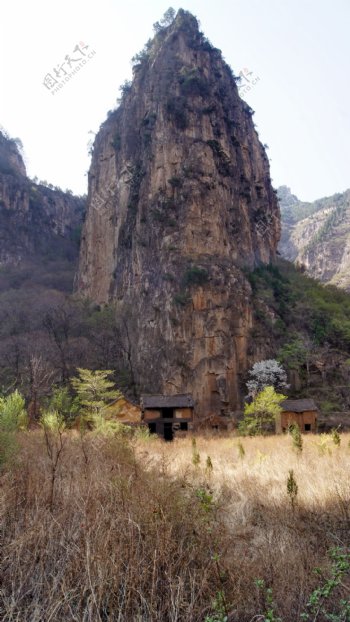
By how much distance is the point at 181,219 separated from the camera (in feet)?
116

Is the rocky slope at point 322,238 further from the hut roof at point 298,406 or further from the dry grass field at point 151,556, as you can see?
the dry grass field at point 151,556

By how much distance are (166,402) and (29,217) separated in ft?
169

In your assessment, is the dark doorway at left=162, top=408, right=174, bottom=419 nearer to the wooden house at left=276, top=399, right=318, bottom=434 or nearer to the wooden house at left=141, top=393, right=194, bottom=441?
the wooden house at left=141, top=393, right=194, bottom=441

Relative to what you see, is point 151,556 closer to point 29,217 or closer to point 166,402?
point 166,402

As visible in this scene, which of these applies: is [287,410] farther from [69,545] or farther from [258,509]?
[69,545]

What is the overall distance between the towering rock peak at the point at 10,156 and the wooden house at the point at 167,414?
59.2 m

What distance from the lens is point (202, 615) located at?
2973 mm

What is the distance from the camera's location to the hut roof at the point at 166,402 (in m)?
25.9

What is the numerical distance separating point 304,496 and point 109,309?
3737cm

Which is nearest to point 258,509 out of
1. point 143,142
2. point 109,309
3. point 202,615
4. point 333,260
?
point 202,615

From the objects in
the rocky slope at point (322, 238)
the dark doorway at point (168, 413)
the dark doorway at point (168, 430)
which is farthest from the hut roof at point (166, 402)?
the rocky slope at point (322, 238)

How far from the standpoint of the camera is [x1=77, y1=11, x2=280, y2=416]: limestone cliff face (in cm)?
3136

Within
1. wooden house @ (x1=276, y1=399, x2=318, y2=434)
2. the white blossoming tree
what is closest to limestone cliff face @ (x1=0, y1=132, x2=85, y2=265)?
the white blossoming tree

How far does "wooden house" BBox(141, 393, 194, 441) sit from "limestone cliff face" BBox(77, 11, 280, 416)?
3366 mm
